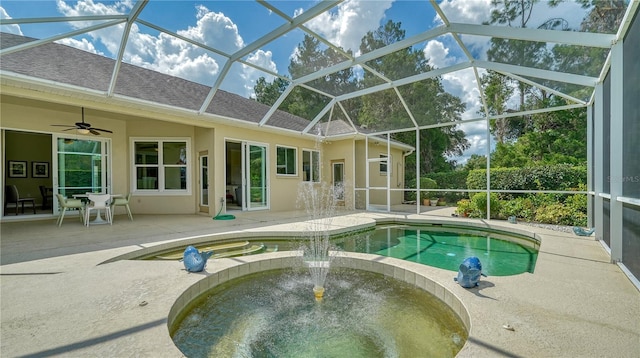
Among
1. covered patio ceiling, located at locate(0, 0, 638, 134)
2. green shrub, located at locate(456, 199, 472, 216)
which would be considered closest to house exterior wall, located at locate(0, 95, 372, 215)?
covered patio ceiling, located at locate(0, 0, 638, 134)

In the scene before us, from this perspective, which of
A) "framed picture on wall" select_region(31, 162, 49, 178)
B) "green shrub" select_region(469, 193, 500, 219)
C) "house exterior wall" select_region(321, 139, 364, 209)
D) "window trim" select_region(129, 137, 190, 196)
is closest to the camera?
"green shrub" select_region(469, 193, 500, 219)

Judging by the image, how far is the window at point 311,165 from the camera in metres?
11.2

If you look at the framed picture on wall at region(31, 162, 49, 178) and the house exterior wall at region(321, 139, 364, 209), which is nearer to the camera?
the framed picture on wall at region(31, 162, 49, 178)

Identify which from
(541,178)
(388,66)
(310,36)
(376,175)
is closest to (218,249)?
(310,36)

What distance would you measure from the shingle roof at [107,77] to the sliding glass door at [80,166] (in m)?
2.63

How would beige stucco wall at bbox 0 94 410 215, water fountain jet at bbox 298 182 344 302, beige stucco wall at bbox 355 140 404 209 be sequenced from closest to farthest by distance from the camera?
1. water fountain jet at bbox 298 182 344 302
2. beige stucco wall at bbox 0 94 410 215
3. beige stucco wall at bbox 355 140 404 209

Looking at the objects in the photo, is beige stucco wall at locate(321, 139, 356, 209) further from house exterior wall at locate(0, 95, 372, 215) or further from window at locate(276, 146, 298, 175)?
house exterior wall at locate(0, 95, 372, 215)

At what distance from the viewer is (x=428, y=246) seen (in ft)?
19.1

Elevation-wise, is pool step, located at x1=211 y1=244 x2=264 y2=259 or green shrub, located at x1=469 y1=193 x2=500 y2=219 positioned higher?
green shrub, located at x1=469 y1=193 x2=500 y2=219

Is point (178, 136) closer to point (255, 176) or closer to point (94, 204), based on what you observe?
point (255, 176)

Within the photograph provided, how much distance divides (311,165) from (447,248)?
269 inches

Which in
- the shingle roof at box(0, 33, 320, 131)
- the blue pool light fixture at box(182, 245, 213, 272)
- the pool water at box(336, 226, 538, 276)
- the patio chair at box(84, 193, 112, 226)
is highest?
the shingle roof at box(0, 33, 320, 131)

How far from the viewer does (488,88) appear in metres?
8.58

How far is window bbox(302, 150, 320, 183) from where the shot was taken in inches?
441
